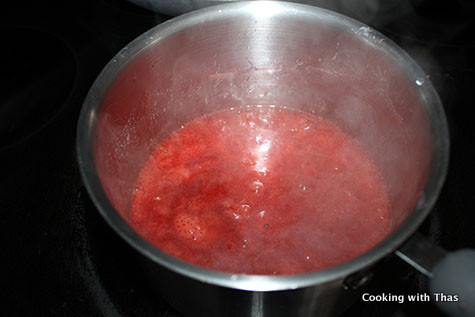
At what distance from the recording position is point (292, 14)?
156 cm

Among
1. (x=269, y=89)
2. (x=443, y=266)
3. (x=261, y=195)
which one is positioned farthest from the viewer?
(x=269, y=89)

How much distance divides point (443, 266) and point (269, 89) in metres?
1.04

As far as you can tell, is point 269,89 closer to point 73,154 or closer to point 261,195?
point 261,195

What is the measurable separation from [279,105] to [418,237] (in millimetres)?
991

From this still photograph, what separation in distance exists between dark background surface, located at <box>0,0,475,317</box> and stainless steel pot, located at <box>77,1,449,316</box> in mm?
149

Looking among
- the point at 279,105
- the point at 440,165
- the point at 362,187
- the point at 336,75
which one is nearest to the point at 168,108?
the point at 279,105

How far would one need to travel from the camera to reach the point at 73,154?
1.71 meters

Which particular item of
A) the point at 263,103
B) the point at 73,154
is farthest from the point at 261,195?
the point at 73,154

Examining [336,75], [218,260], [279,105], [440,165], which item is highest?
[440,165]

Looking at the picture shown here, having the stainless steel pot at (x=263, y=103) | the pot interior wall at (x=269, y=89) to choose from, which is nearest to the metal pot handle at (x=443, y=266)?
the stainless steel pot at (x=263, y=103)

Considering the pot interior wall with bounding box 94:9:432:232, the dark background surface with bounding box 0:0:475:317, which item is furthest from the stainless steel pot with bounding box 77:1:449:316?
the dark background surface with bounding box 0:0:475:317

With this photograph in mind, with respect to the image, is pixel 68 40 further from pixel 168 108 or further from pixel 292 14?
pixel 292 14

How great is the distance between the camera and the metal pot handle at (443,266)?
3.32ft

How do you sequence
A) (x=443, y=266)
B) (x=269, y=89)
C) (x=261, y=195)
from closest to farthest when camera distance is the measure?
1. (x=443, y=266)
2. (x=261, y=195)
3. (x=269, y=89)
